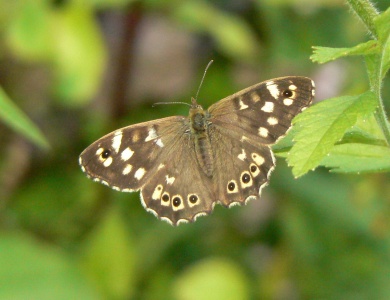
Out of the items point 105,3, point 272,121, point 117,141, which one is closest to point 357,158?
point 272,121

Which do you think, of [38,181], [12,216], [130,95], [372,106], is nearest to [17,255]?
[12,216]

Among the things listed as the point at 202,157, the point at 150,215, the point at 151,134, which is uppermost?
the point at 151,134

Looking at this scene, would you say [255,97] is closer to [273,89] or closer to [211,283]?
[273,89]

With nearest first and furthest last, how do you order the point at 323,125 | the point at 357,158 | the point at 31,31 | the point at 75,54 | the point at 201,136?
the point at 323,125, the point at 357,158, the point at 201,136, the point at 31,31, the point at 75,54

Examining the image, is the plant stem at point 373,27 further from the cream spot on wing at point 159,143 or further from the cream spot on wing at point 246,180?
the cream spot on wing at point 159,143

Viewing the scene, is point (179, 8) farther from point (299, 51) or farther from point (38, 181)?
point (38, 181)

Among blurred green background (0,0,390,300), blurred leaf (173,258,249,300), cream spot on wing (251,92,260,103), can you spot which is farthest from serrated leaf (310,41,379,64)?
blurred leaf (173,258,249,300)

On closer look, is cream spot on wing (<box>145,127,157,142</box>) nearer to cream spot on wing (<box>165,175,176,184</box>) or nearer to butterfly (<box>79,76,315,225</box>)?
butterfly (<box>79,76,315,225</box>)

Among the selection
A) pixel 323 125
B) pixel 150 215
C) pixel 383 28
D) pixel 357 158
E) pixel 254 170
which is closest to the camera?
pixel 383 28
